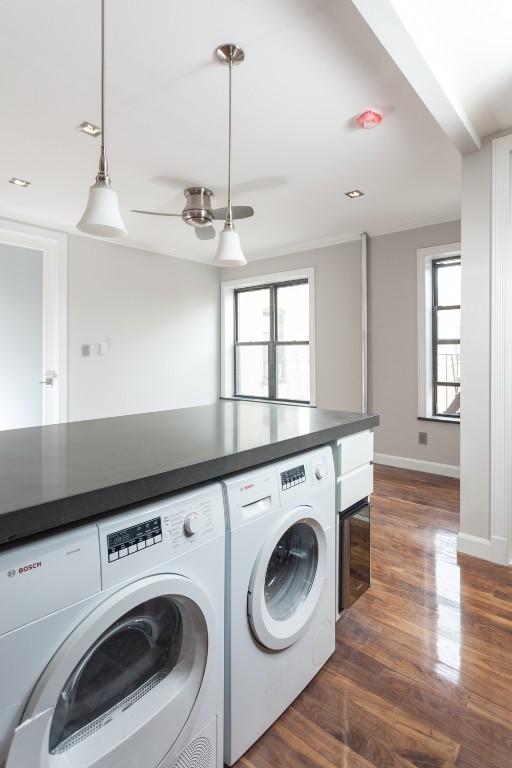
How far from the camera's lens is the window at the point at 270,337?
202 inches

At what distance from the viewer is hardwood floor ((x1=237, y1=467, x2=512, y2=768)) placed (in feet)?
4.12

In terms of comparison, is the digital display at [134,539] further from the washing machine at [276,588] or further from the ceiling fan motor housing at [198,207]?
the ceiling fan motor housing at [198,207]

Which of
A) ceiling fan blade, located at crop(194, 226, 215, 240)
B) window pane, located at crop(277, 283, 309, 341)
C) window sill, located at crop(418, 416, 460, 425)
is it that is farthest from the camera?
window pane, located at crop(277, 283, 309, 341)

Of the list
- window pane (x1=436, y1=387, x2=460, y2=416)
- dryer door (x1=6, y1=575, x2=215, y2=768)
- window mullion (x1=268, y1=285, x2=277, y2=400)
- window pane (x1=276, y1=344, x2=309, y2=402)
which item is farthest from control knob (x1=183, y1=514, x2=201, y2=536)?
window mullion (x1=268, y1=285, x2=277, y2=400)

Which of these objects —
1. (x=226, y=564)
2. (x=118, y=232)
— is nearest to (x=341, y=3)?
(x=118, y=232)

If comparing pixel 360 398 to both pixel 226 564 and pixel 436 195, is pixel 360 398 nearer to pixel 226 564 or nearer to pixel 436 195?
pixel 436 195

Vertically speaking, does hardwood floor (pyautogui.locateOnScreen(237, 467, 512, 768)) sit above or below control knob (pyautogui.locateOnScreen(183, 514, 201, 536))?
below

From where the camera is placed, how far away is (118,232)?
156 centimetres

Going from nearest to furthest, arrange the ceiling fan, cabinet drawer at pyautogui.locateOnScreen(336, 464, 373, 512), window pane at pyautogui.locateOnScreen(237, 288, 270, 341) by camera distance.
→ cabinet drawer at pyautogui.locateOnScreen(336, 464, 373, 512), the ceiling fan, window pane at pyautogui.locateOnScreen(237, 288, 270, 341)

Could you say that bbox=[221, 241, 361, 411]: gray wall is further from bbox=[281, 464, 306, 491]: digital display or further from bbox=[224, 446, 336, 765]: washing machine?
bbox=[281, 464, 306, 491]: digital display

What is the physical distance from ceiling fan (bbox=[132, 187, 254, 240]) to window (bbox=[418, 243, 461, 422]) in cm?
197

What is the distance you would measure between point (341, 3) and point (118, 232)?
118cm

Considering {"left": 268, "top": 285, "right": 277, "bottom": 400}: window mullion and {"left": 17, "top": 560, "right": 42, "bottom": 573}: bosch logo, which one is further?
{"left": 268, "top": 285, "right": 277, "bottom": 400}: window mullion

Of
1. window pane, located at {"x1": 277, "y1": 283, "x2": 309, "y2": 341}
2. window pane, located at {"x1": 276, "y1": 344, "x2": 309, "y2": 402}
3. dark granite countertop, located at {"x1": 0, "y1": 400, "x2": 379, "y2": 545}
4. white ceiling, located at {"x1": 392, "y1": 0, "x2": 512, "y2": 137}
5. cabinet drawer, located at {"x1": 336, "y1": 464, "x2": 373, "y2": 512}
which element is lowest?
cabinet drawer, located at {"x1": 336, "y1": 464, "x2": 373, "y2": 512}
